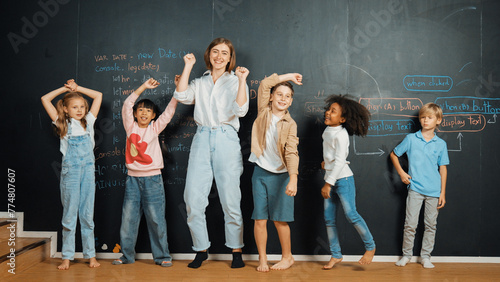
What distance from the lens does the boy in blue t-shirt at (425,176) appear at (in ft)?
10.6

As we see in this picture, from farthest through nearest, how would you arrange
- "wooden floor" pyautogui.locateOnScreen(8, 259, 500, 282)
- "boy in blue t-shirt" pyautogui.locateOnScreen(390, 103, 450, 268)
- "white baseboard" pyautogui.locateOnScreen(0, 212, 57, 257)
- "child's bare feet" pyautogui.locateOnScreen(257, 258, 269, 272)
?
"white baseboard" pyautogui.locateOnScreen(0, 212, 57, 257) → "boy in blue t-shirt" pyautogui.locateOnScreen(390, 103, 450, 268) → "child's bare feet" pyautogui.locateOnScreen(257, 258, 269, 272) → "wooden floor" pyautogui.locateOnScreen(8, 259, 500, 282)

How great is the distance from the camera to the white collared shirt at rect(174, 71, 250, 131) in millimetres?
3059

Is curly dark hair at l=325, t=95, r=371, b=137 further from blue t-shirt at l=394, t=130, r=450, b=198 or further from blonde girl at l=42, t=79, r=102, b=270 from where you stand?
blonde girl at l=42, t=79, r=102, b=270

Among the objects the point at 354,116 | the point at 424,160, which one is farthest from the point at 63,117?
the point at 424,160

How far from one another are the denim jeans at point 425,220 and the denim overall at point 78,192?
241cm

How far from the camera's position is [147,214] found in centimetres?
314

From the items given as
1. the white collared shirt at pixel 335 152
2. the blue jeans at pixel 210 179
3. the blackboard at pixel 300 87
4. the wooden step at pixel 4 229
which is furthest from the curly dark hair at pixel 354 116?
the wooden step at pixel 4 229

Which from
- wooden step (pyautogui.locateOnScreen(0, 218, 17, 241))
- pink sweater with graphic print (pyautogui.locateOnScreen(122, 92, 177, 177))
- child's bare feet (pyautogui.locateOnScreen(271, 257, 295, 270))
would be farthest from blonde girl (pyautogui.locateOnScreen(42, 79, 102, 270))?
child's bare feet (pyautogui.locateOnScreen(271, 257, 295, 270))

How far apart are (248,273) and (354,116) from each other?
138cm

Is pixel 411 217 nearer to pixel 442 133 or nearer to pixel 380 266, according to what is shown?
pixel 380 266

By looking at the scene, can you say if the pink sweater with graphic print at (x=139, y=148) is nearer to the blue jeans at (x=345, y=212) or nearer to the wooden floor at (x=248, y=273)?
the wooden floor at (x=248, y=273)

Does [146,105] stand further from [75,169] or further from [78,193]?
[78,193]

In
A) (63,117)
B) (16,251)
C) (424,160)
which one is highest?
(63,117)

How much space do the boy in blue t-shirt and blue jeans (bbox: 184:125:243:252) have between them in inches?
51.5
